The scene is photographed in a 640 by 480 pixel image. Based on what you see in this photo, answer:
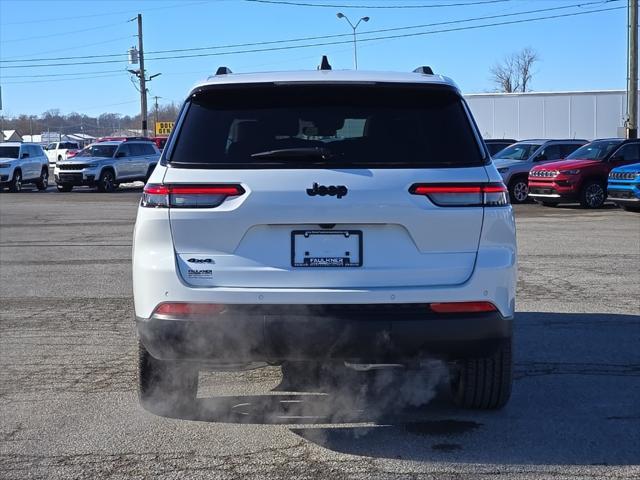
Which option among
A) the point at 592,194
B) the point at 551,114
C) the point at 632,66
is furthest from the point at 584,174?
the point at 551,114

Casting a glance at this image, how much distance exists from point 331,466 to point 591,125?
50.3m

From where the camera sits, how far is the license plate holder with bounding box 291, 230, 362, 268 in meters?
4.46

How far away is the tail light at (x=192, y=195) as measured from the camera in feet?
14.7

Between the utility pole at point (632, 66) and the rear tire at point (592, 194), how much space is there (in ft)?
30.3

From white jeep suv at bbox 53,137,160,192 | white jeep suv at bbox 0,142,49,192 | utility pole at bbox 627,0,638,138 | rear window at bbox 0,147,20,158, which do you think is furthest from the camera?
rear window at bbox 0,147,20,158

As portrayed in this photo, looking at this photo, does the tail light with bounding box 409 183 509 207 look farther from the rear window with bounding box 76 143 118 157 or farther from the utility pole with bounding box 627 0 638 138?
the rear window with bounding box 76 143 118 157

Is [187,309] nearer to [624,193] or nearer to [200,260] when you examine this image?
[200,260]

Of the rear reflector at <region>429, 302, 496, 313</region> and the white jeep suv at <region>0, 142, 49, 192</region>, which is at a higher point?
the white jeep suv at <region>0, 142, 49, 192</region>

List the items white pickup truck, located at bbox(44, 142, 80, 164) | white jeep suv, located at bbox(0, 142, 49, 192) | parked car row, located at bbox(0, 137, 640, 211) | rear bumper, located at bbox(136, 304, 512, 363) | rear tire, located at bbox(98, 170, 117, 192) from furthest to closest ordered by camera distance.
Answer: white pickup truck, located at bbox(44, 142, 80, 164), white jeep suv, located at bbox(0, 142, 49, 192), rear tire, located at bbox(98, 170, 117, 192), parked car row, located at bbox(0, 137, 640, 211), rear bumper, located at bbox(136, 304, 512, 363)

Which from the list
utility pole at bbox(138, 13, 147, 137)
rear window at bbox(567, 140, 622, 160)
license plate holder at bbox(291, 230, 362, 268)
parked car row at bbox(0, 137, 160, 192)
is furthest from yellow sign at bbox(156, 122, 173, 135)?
license plate holder at bbox(291, 230, 362, 268)

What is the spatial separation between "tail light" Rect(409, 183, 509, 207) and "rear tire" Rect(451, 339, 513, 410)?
2.95 feet

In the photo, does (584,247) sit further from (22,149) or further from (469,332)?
(22,149)

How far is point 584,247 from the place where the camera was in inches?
530

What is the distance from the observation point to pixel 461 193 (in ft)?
14.9
